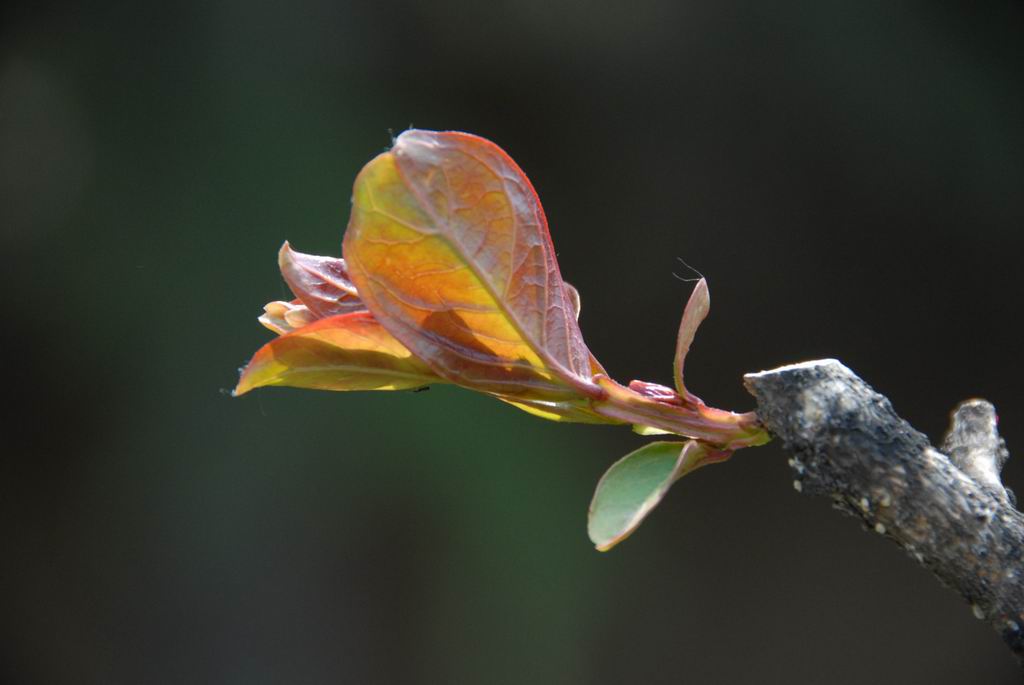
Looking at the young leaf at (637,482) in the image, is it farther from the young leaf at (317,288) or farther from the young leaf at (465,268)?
the young leaf at (317,288)

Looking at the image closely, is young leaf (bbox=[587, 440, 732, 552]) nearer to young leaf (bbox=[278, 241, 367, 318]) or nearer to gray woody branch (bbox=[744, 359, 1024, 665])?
gray woody branch (bbox=[744, 359, 1024, 665])

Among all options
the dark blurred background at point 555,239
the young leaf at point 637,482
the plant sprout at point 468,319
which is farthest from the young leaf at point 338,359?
the dark blurred background at point 555,239

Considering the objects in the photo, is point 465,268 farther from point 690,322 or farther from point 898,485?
point 898,485

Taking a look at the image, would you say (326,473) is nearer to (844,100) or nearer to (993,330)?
(844,100)

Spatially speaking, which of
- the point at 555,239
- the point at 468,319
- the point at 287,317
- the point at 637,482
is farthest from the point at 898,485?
the point at 555,239

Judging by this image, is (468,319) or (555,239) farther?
(555,239)

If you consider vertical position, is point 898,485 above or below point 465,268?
below

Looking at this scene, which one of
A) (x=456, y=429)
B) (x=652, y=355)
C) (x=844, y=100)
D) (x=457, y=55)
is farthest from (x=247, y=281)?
(x=844, y=100)
